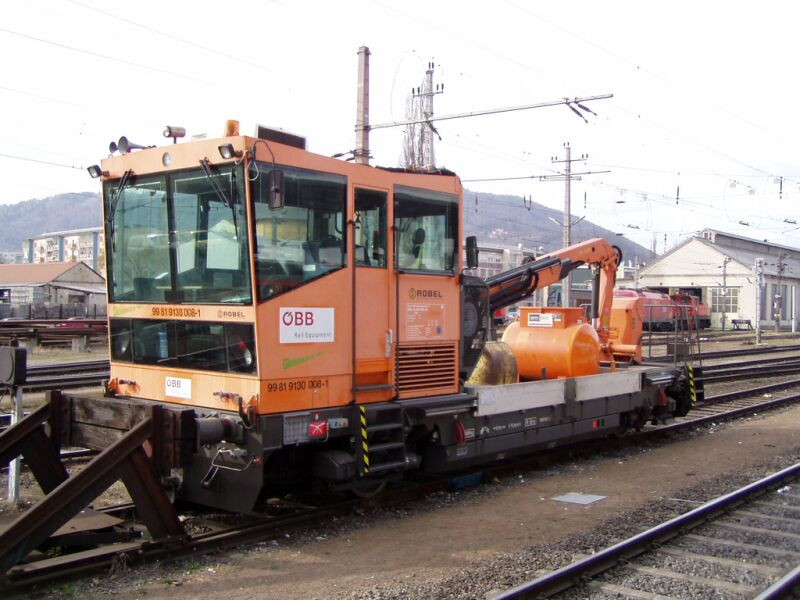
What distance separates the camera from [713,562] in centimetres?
606

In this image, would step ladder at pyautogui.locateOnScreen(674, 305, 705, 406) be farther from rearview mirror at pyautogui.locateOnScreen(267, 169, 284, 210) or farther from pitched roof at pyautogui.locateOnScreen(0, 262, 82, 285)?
pitched roof at pyautogui.locateOnScreen(0, 262, 82, 285)

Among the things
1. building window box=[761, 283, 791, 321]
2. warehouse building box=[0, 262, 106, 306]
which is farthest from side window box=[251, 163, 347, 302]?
building window box=[761, 283, 791, 321]

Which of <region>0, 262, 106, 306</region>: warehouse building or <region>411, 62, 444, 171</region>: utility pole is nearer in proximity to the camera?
<region>411, 62, 444, 171</region>: utility pole

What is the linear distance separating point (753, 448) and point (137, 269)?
9.05m

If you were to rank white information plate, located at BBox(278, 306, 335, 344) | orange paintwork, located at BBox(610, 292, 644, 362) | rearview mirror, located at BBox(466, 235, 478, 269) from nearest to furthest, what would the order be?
white information plate, located at BBox(278, 306, 335, 344), rearview mirror, located at BBox(466, 235, 478, 269), orange paintwork, located at BBox(610, 292, 644, 362)

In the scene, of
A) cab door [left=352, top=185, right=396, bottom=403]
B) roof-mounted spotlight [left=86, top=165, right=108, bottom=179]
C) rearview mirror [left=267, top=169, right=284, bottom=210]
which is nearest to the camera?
rearview mirror [left=267, top=169, right=284, bottom=210]

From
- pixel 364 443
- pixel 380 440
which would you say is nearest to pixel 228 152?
pixel 364 443

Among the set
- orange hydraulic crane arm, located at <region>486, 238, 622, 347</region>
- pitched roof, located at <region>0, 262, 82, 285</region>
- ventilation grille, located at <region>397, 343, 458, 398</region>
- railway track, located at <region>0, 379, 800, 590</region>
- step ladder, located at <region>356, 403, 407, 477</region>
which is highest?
pitched roof, located at <region>0, 262, 82, 285</region>

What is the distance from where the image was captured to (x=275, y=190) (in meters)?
6.04

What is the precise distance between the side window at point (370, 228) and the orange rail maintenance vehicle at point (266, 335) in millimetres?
16

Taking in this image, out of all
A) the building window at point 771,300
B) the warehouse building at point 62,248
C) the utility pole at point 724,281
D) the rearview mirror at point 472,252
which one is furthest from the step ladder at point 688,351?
the warehouse building at point 62,248

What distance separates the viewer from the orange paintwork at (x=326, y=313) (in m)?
6.30

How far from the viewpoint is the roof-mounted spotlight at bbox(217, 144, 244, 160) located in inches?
242

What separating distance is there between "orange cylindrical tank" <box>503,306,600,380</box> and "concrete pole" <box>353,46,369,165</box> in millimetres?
8704
